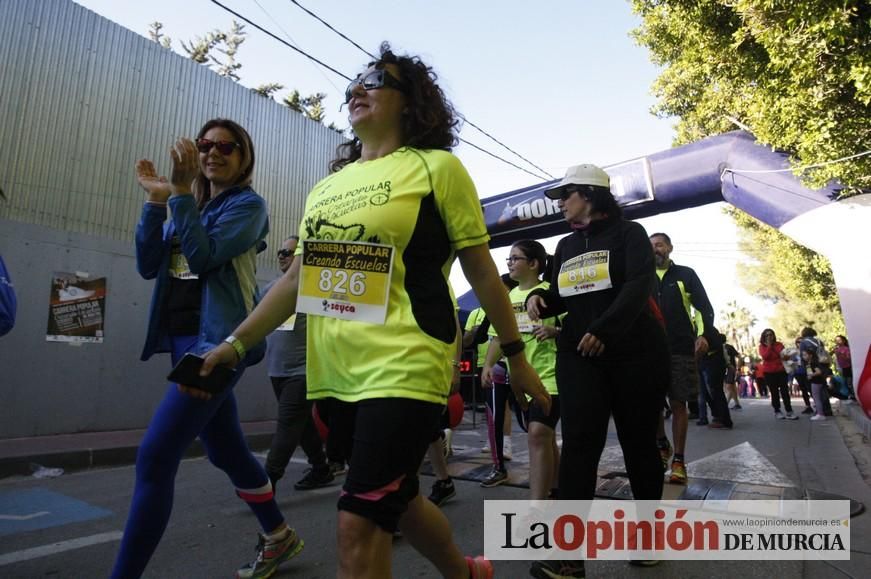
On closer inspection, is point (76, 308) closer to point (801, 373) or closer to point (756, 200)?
point (756, 200)

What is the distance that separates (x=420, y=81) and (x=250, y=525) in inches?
112

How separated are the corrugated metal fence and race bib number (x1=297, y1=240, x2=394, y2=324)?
710 cm

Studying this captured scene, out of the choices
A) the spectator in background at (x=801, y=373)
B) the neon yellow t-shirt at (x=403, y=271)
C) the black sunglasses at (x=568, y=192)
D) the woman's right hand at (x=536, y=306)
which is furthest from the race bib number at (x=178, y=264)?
the spectator in background at (x=801, y=373)

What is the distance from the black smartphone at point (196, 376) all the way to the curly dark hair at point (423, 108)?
0.91 meters

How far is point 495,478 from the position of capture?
177 inches

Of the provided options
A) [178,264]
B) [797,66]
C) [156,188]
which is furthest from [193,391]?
[797,66]

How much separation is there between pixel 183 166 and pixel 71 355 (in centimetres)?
648

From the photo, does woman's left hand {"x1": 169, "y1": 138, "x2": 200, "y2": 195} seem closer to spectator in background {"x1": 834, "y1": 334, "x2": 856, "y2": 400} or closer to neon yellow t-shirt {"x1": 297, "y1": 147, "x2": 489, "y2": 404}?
neon yellow t-shirt {"x1": 297, "y1": 147, "x2": 489, "y2": 404}

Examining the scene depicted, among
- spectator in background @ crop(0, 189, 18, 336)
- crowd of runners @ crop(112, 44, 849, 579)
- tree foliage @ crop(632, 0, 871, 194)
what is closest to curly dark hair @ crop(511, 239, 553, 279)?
crowd of runners @ crop(112, 44, 849, 579)

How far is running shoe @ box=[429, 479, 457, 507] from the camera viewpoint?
12.7 feet

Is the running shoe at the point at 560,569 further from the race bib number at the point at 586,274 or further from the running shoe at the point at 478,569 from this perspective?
the race bib number at the point at 586,274

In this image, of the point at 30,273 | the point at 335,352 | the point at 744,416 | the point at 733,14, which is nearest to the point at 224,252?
the point at 335,352

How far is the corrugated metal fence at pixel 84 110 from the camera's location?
7.19 metres

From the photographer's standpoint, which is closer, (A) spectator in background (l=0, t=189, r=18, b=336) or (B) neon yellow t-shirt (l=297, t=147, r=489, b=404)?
(B) neon yellow t-shirt (l=297, t=147, r=489, b=404)
